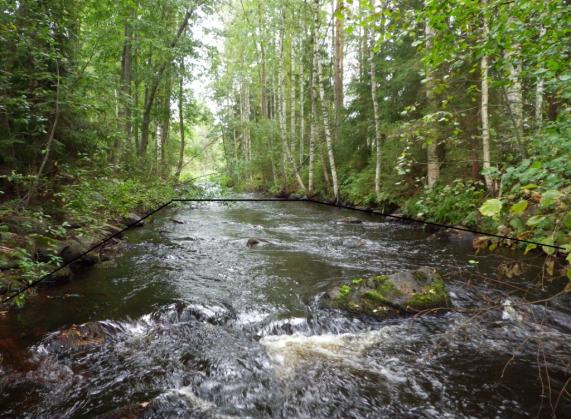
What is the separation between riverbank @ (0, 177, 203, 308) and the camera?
4707mm

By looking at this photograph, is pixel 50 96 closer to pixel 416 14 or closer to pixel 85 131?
pixel 85 131

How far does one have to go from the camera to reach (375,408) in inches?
135

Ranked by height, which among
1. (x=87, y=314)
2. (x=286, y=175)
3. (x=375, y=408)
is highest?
(x=286, y=175)

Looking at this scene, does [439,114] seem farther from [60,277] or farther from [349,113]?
[349,113]

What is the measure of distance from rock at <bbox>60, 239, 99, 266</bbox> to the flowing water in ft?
0.74

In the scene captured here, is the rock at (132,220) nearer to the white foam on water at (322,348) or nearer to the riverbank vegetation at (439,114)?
the riverbank vegetation at (439,114)

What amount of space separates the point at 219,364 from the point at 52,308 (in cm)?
328

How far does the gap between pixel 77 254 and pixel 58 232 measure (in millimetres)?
2850

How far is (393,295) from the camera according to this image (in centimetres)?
548

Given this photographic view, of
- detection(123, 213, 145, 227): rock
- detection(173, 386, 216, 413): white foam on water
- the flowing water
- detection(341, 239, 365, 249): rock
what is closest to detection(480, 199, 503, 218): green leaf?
the flowing water

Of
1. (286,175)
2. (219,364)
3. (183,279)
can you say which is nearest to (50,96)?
(183,279)

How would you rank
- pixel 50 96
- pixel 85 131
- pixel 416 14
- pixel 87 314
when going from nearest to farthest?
pixel 416 14 → pixel 87 314 → pixel 50 96 → pixel 85 131

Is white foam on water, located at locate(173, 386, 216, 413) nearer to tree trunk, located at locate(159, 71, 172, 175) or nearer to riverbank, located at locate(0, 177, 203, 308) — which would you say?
riverbank, located at locate(0, 177, 203, 308)

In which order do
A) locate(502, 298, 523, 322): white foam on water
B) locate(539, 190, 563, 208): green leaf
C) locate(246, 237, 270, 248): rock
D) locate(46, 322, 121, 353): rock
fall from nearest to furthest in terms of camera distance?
locate(539, 190, 563, 208): green leaf, locate(46, 322, 121, 353): rock, locate(502, 298, 523, 322): white foam on water, locate(246, 237, 270, 248): rock
